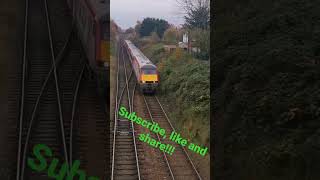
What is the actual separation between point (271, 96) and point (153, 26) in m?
51.2

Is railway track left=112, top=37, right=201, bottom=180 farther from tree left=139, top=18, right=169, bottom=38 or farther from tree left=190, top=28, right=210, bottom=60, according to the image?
tree left=139, top=18, right=169, bottom=38

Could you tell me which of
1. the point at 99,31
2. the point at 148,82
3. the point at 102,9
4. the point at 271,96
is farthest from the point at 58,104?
the point at 148,82

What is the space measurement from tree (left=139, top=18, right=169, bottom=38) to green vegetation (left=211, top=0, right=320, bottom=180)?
43194 millimetres

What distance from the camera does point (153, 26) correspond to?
61844mm

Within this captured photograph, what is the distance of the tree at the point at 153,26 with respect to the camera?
60094mm

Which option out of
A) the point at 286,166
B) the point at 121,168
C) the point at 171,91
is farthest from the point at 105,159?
the point at 171,91

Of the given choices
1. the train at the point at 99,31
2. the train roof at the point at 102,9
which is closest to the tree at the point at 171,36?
the train at the point at 99,31

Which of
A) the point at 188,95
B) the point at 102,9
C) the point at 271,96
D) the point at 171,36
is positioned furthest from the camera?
the point at 171,36

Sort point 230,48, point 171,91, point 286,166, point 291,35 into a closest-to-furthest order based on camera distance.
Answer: point 286,166 < point 291,35 < point 230,48 < point 171,91

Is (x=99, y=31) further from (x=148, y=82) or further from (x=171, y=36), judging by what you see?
(x=171, y=36)

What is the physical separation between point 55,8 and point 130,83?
6.54 meters

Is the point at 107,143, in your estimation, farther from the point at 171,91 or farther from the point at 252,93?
the point at 171,91

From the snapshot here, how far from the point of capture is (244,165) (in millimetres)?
11422

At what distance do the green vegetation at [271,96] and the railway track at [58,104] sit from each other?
12.9ft
